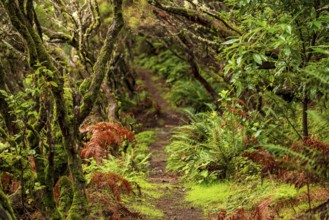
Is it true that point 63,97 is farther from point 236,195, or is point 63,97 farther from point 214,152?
point 214,152

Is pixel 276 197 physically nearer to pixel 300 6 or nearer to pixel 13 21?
pixel 300 6

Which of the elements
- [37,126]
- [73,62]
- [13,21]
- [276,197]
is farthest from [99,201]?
[73,62]

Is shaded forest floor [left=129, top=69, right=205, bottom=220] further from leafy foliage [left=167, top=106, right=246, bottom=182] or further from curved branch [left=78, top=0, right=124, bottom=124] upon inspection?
curved branch [left=78, top=0, right=124, bottom=124]

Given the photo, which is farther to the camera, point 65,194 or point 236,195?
point 236,195

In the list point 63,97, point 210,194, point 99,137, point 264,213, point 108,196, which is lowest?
point 210,194

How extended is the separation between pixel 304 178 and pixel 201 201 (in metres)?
3.49

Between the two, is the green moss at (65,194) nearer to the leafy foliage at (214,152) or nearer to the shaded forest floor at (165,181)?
the shaded forest floor at (165,181)

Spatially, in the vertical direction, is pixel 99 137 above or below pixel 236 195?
above

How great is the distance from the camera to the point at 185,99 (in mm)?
19703

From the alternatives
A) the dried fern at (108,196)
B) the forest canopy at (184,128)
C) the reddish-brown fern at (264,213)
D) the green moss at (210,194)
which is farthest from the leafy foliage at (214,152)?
the reddish-brown fern at (264,213)

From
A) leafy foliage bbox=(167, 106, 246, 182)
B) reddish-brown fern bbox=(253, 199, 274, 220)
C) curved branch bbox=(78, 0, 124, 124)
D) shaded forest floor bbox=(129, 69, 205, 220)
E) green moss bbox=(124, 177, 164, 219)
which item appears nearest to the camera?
reddish-brown fern bbox=(253, 199, 274, 220)

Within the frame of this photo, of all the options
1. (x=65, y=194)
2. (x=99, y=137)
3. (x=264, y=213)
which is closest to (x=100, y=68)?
(x=65, y=194)

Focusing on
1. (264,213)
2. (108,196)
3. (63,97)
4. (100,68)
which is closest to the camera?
(264,213)

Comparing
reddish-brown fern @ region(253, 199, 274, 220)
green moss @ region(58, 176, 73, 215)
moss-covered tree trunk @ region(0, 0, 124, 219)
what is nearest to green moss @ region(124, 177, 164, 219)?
green moss @ region(58, 176, 73, 215)
